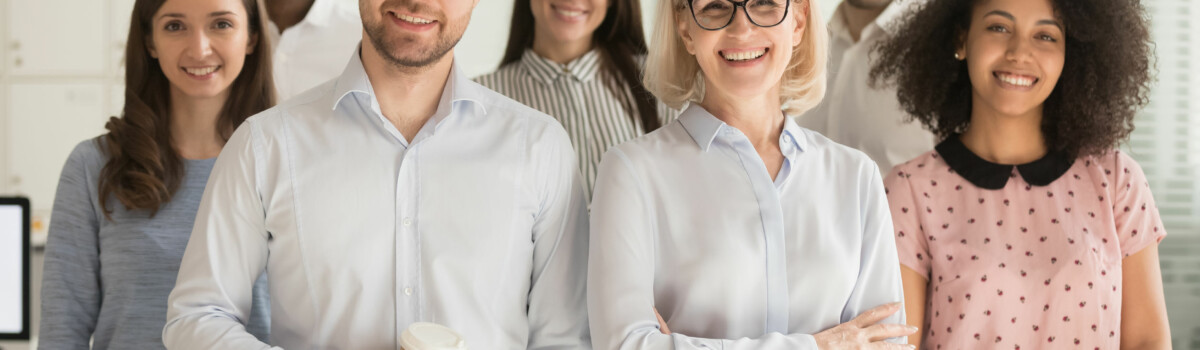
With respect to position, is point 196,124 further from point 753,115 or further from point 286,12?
point 753,115

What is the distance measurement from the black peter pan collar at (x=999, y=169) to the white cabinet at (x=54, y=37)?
4.08 meters

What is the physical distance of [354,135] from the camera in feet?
5.78

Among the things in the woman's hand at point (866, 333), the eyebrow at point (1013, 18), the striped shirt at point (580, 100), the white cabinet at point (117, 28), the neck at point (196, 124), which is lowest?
the white cabinet at point (117, 28)

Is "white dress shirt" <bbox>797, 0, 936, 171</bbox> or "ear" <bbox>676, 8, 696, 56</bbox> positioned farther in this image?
"white dress shirt" <bbox>797, 0, 936, 171</bbox>

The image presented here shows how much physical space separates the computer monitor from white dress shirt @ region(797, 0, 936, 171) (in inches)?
84.3

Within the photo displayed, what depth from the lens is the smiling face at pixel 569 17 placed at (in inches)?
101

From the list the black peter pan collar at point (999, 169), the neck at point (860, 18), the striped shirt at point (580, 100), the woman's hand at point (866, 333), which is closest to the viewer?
the woman's hand at point (866, 333)

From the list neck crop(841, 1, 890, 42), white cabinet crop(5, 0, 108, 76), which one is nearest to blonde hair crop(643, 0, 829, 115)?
neck crop(841, 1, 890, 42)

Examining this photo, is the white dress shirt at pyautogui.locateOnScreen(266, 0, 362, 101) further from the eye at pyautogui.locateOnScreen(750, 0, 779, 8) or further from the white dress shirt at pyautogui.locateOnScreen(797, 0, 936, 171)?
the eye at pyautogui.locateOnScreen(750, 0, 779, 8)

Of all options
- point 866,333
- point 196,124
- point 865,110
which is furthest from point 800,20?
point 196,124

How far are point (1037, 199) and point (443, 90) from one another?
1.31m

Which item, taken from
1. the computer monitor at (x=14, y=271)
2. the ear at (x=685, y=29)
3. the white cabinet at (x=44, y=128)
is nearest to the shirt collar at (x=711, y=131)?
the ear at (x=685, y=29)

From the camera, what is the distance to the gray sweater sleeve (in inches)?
84.9

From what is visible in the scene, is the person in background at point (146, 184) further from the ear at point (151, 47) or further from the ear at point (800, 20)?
the ear at point (800, 20)
